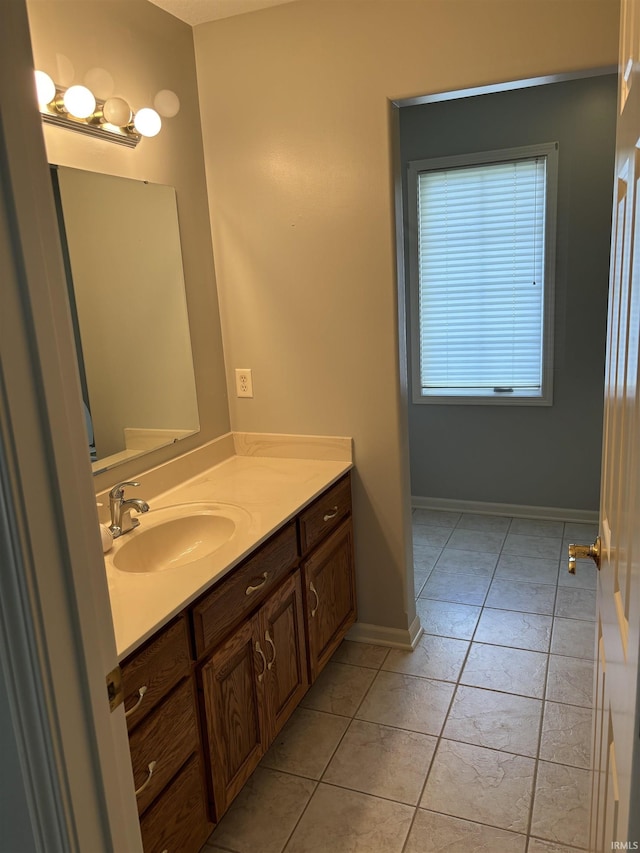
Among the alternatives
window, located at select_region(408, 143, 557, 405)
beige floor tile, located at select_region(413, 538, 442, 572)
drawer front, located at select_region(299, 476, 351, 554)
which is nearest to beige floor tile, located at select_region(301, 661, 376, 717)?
drawer front, located at select_region(299, 476, 351, 554)

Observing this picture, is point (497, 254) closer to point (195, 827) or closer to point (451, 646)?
point (451, 646)

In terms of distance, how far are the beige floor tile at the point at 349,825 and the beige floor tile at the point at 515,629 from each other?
100 centimetres

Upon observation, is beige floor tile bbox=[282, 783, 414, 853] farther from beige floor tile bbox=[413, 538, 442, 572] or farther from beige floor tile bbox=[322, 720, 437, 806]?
beige floor tile bbox=[413, 538, 442, 572]

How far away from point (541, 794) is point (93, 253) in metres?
2.17

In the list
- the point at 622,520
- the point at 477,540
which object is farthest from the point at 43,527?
the point at 477,540

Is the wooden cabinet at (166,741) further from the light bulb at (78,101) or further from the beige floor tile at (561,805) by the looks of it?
the light bulb at (78,101)

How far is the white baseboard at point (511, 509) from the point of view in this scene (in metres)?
3.89

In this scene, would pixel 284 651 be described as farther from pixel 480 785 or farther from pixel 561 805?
pixel 561 805

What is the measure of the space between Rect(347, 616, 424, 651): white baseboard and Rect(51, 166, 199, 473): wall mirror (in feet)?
3.71

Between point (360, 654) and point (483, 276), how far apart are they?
2414mm

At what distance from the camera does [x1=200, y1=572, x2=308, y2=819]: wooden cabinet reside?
65.5 inches

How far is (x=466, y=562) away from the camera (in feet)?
11.4

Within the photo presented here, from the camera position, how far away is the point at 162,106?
7.32ft

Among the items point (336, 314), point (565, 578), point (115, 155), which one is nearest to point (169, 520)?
point (336, 314)
